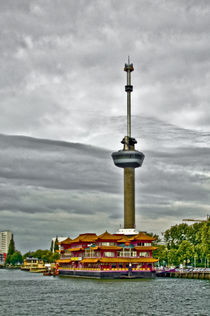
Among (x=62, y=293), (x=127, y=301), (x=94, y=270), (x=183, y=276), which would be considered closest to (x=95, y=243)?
(x=94, y=270)

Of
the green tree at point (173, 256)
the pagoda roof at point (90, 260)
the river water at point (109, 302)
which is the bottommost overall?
the river water at point (109, 302)

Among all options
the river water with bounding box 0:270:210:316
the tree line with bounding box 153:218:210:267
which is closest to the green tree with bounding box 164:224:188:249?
the tree line with bounding box 153:218:210:267

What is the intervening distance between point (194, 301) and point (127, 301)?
11.7 metres

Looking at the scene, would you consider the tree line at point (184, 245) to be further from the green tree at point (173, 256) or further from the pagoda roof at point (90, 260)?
the pagoda roof at point (90, 260)

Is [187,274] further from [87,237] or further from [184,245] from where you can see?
[87,237]

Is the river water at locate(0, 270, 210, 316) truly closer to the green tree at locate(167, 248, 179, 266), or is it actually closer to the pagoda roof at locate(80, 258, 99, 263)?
the pagoda roof at locate(80, 258, 99, 263)

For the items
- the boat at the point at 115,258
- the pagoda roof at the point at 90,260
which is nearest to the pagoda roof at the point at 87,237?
the boat at the point at 115,258

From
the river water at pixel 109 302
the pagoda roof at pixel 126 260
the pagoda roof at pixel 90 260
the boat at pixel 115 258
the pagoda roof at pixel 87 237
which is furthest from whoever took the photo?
the pagoda roof at pixel 87 237

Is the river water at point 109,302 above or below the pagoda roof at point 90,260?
below

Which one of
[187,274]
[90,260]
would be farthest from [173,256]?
[90,260]

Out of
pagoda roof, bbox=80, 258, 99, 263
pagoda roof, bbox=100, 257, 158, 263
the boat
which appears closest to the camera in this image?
pagoda roof, bbox=100, 257, 158, 263

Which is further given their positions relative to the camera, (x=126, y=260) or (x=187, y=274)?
(x=187, y=274)

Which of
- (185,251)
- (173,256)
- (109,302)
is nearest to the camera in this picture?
(109,302)

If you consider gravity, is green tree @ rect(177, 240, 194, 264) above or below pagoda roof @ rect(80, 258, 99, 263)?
above
